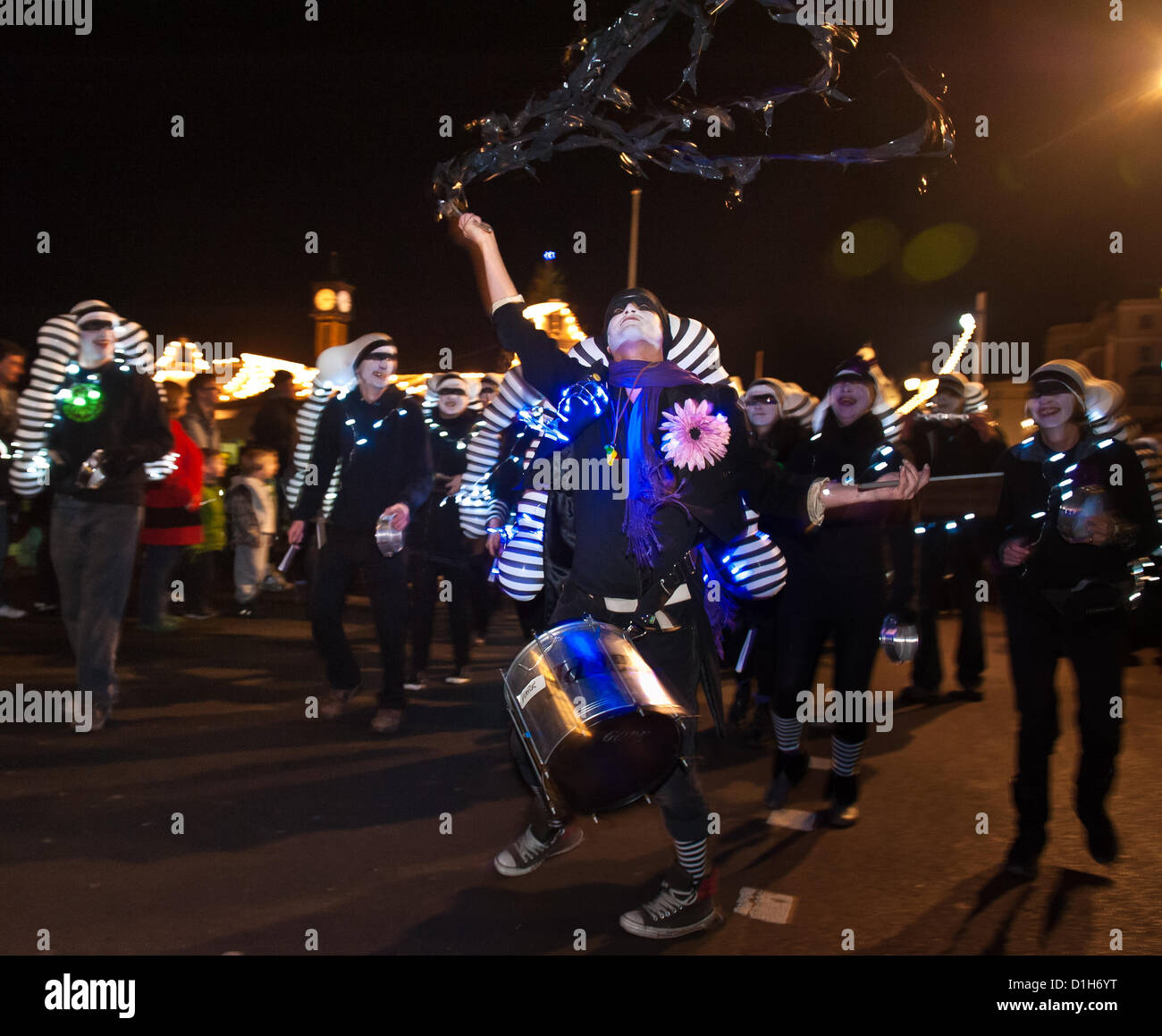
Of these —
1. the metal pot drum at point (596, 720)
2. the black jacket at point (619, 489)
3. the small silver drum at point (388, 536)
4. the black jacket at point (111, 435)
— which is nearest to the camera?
the metal pot drum at point (596, 720)

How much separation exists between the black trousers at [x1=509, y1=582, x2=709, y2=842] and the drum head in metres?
0.41

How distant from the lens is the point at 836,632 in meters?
4.80

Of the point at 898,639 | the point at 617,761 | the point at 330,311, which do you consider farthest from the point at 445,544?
the point at 330,311

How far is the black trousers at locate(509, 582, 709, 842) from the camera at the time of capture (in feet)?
11.3

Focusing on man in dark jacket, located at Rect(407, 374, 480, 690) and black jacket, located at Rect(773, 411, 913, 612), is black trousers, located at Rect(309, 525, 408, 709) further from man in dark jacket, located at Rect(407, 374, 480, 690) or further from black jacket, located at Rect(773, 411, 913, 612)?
black jacket, located at Rect(773, 411, 913, 612)

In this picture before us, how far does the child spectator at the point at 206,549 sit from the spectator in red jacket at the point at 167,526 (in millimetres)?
491

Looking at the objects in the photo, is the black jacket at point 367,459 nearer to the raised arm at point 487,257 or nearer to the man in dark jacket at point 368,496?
the man in dark jacket at point 368,496

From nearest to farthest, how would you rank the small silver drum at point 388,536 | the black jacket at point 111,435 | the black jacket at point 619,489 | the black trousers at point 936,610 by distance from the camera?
the black jacket at point 619,489 → the black jacket at point 111,435 → the small silver drum at point 388,536 → the black trousers at point 936,610

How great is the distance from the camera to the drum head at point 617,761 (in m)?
2.85

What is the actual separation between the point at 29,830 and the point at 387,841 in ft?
4.57

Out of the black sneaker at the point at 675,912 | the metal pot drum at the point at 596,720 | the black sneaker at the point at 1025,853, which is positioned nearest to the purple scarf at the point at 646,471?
the metal pot drum at the point at 596,720

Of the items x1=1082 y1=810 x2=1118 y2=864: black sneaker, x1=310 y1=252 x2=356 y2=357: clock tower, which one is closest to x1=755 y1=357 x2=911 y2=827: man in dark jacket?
x1=1082 y1=810 x2=1118 y2=864: black sneaker

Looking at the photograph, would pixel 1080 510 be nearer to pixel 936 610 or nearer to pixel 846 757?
pixel 846 757
